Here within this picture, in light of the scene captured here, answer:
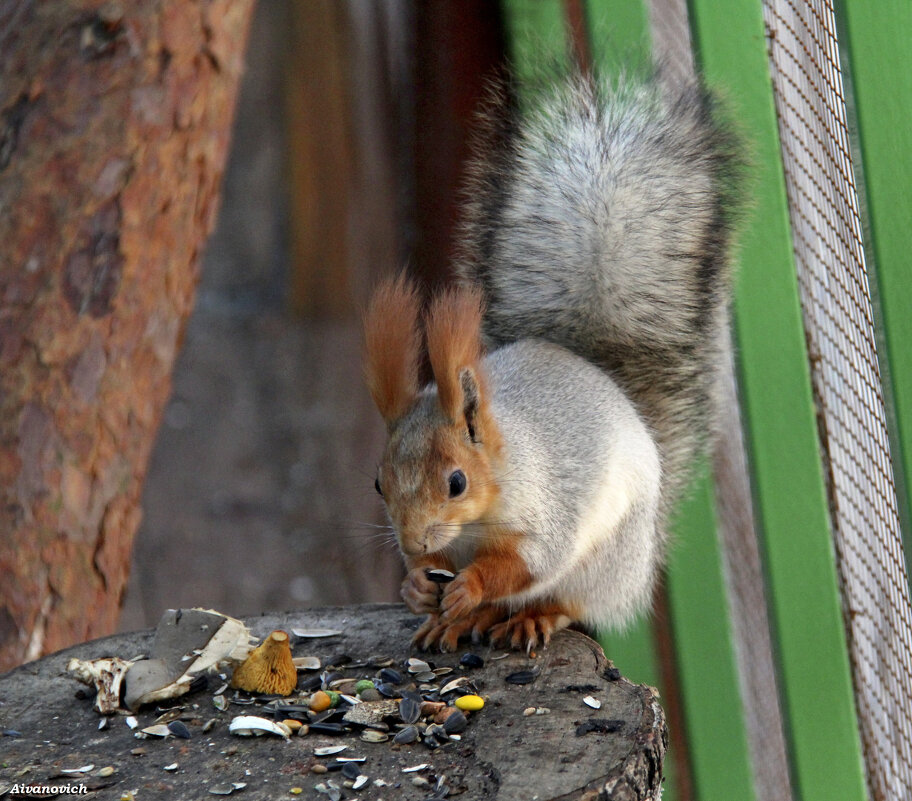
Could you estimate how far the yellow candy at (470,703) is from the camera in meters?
1.03

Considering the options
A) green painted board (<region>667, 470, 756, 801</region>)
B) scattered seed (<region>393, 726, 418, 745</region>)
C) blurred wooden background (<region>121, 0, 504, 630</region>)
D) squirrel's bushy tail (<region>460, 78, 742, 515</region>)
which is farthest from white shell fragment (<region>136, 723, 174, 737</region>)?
blurred wooden background (<region>121, 0, 504, 630</region>)

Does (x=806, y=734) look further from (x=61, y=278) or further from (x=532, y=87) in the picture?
(x=61, y=278)

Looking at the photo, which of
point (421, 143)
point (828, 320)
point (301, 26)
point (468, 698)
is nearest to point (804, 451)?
point (828, 320)

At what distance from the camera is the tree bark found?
56.3 inches

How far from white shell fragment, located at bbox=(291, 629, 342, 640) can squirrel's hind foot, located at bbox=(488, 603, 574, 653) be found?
0.68ft

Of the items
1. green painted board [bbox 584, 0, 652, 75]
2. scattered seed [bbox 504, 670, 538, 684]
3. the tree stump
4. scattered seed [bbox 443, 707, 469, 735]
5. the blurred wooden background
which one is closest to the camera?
the tree stump

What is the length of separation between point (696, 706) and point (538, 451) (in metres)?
0.85

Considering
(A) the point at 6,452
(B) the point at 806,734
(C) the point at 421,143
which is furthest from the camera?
(C) the point at 421,143

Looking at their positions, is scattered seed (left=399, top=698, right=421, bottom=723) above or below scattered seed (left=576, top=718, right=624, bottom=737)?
above

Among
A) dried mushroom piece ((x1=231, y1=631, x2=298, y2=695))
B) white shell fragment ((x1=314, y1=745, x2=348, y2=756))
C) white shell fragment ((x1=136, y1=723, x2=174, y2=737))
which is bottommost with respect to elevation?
white shell fragment ((x1=314, y1=745, x2=348, y2=756))

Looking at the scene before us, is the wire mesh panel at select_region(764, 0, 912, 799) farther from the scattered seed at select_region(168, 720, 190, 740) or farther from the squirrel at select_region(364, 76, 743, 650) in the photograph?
the scattered seed at select_region(168, 720, 190, 740)

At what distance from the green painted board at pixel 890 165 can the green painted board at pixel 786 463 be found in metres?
0.14

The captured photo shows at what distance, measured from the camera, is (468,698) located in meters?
1.04

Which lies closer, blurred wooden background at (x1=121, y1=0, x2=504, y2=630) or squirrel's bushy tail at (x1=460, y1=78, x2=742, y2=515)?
squirrel's bushy tail at (x1=460, y1=78, x2=742, y2=515)
